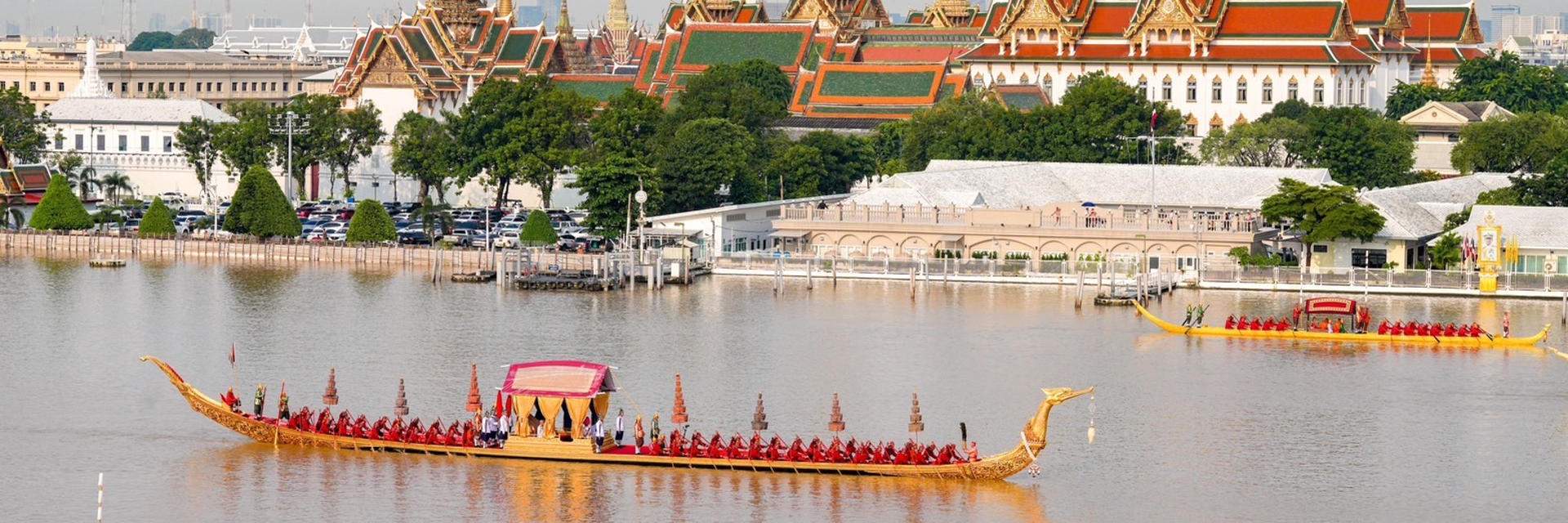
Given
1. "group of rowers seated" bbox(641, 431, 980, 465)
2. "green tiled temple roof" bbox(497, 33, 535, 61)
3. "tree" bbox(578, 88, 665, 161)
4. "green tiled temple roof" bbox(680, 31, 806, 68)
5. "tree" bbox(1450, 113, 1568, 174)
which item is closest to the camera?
"group of rowers seated" bbox(641, 431, 980, 465)

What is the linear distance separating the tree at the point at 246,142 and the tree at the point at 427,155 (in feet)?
18.4

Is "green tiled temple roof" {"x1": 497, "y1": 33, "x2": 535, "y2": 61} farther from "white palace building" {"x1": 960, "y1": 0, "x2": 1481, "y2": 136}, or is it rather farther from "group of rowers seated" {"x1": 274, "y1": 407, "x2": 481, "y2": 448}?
"group of rowers seated" {"x1": 274, "y1": 407, "x2": 481, "y2": 448}

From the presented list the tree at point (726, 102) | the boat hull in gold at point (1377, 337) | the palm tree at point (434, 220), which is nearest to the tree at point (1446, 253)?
the boat hull in gold at point (1377, 337)

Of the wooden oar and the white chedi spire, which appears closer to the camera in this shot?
the wooden oar

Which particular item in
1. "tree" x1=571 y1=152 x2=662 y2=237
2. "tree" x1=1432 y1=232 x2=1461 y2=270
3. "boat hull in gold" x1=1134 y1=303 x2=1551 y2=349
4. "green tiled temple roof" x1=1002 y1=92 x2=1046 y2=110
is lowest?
"boat hull in gold" x1=1134 y1=303 x2=1551 y2=349

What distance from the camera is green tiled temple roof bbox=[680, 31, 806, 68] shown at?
139 m

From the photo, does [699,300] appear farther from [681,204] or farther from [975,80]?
[975,80]

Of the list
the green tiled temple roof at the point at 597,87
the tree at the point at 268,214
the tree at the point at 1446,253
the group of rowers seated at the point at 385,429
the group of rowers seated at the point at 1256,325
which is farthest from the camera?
the green tiled temple roof at the point at 597,87

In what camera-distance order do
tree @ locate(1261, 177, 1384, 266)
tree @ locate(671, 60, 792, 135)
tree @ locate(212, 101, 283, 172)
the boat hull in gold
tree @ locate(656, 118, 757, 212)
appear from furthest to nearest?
tree @ locate(212, 101, 283, 172) < tree @ locate(671, 60, 792, 135) < tree @ locate(656, 118, 757, 212) < tree @ locate(1261, 177, 1384, 266) < the boat hull in gold

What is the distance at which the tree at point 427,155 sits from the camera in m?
115

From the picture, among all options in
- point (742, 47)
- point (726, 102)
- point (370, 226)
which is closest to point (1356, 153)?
point (726, 102)

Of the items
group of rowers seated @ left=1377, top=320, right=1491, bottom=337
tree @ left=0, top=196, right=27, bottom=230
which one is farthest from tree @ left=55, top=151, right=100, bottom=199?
group of rowers seated @ left=1377, top=320, right=1491, bottom=337

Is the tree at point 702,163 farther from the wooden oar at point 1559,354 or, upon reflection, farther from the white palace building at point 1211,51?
the wooden oar at point 1559,354

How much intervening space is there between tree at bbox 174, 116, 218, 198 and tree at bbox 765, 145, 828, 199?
91.1 ft
